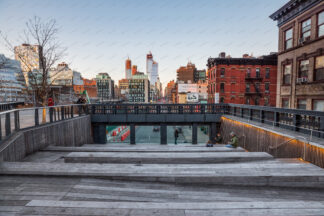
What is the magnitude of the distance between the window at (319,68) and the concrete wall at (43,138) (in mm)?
18847

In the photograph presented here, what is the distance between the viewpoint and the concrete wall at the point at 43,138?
19.3 ft

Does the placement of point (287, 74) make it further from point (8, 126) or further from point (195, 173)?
point (8, 126)

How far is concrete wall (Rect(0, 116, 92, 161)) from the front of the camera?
5.89m

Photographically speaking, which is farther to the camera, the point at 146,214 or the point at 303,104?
the point at 303,104

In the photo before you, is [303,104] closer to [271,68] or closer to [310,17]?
[310,17]

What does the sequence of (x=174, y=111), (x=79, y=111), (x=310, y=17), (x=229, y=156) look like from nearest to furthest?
(x=229, y=156)
(x=79, y=111)
(x=310, y=17)
(x=174, y=111)

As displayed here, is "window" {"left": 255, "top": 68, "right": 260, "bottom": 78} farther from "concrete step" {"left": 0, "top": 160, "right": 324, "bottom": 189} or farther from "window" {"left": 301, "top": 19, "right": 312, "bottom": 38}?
"concrete step" {"left": 0, "top": 160, "right": 324, "bottom": 189}

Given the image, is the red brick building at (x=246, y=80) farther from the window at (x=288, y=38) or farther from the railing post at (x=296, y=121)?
the railing post at (x=296, y=121)

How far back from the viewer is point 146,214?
2.92 m

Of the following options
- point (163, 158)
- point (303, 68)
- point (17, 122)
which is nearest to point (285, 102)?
point (303, 68)

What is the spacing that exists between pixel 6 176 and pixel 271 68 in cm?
4235

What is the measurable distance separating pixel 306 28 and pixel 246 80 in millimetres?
21149

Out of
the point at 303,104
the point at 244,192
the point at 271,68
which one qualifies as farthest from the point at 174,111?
the point at 271,68

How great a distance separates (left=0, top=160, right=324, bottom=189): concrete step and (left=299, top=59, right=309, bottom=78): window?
1468 cm
